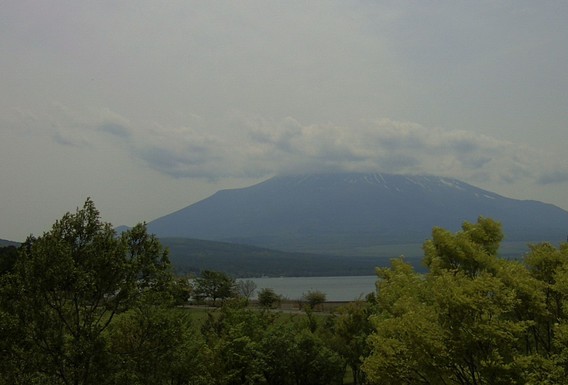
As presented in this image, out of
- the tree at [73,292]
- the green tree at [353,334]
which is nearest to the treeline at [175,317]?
the tree at [73,292]

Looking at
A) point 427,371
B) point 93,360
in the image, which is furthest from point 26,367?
point 427,371

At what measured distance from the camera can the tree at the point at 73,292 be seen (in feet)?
55.5

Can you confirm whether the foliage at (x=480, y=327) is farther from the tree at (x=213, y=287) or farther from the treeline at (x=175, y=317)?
the tree at (x=213, y=287)

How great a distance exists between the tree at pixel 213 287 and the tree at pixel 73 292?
63199 millimetres

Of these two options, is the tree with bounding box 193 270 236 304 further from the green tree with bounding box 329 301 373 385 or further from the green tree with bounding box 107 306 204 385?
the green tree with bounding box 107 306 204 385

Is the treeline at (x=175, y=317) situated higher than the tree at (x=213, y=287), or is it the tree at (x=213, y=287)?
the treeline at (x=175, y=317)

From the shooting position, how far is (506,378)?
14562 mm

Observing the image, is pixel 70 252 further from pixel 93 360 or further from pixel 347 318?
pixel 347 318

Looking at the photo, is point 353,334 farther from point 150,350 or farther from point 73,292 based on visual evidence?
point 73,292

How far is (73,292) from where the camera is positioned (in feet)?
57.2

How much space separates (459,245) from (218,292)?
210ft

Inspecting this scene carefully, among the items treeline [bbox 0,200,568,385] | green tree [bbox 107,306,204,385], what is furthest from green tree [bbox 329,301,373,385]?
green tree [bbox 107,306,204,385]

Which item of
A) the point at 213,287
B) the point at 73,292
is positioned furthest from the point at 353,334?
the point at 213,287

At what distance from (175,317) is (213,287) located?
6124cm
